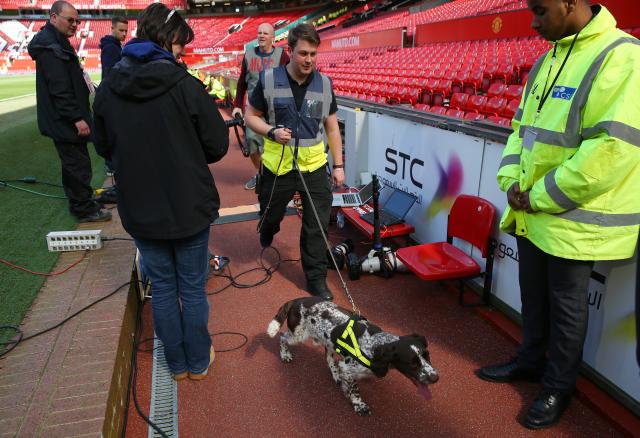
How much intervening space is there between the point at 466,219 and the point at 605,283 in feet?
3.80

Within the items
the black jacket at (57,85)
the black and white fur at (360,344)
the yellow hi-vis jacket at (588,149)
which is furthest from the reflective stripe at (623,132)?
the black jacket at (57,85)

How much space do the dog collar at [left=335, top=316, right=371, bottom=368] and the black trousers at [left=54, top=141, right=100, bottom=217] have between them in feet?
10.2

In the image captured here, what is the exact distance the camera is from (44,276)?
321 centimetres

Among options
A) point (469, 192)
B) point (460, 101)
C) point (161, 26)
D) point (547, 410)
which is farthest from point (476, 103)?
point (161, 26)

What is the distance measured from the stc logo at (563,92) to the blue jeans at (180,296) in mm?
1823

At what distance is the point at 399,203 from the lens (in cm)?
423

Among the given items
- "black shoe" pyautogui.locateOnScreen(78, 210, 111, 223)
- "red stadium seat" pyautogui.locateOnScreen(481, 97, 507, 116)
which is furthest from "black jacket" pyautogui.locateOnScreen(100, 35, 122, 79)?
"red stadium seat" pyautogui.locateOnScreen(481, 97, 507, 116)

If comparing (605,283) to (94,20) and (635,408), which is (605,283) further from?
(94,20)

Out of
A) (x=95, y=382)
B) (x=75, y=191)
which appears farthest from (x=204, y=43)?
(x=95, y=382)

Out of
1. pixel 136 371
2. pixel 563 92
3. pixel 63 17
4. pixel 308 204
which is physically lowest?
pixel 136 371

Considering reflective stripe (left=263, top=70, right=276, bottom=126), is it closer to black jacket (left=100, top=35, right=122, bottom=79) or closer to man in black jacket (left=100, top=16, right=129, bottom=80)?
man in black jacket (left=100, top=16, right=129, bottom=80)

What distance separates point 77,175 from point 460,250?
138 inches

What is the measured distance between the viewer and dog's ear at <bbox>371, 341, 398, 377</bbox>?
204cm

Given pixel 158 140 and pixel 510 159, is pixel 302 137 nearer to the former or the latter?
pixel 158 140
